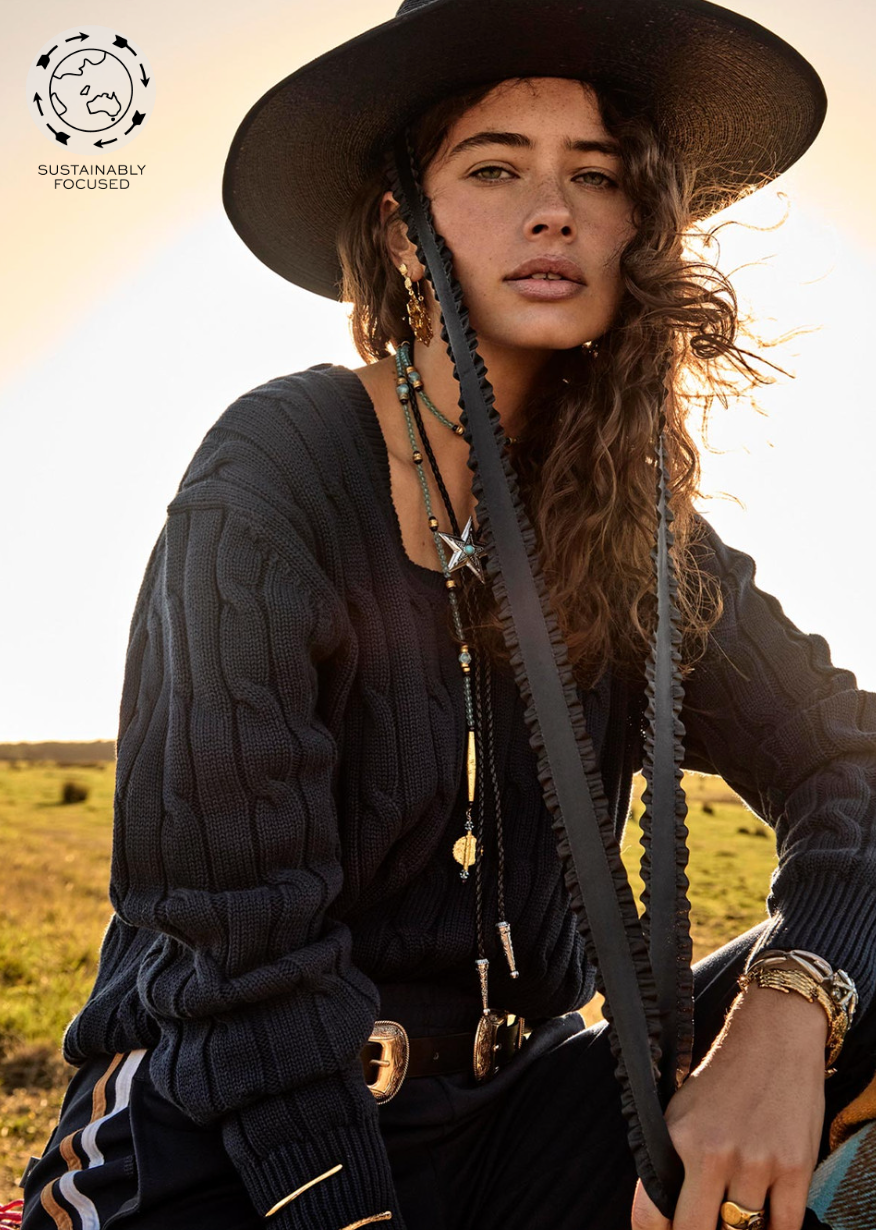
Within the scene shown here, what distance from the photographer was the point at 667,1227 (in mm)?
1657

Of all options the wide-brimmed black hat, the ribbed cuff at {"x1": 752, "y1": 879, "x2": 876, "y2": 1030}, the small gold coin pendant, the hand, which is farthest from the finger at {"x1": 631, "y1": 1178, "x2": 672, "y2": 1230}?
the wide-brimmed black hat

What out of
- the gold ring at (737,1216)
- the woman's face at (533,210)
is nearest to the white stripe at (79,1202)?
the gold ring at (737,1216)

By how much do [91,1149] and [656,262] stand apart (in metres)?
1.85

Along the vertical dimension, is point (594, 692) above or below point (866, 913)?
above

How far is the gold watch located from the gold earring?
4.43ft

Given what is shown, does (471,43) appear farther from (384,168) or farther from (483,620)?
(483,620)

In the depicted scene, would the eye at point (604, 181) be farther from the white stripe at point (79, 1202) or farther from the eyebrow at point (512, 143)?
the white stripe at point (79, 1202)

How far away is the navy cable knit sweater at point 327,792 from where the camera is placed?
1.63 meters

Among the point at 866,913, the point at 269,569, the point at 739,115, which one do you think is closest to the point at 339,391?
the point at 269,569

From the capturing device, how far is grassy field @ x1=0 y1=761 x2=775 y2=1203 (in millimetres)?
3699

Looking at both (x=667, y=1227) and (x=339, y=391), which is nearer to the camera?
(x=667, y=1227)

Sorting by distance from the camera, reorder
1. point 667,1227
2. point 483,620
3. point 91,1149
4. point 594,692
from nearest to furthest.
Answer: point 667,1227, point 91,1149, point 483,620, point 594,692

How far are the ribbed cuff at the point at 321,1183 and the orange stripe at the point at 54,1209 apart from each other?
0.31 meters

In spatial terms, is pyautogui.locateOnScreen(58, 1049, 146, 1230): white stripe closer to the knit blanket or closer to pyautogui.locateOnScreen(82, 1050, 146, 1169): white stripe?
pyautogui.locateOnScreen(82, 1050, 146, 1169): white stripe
